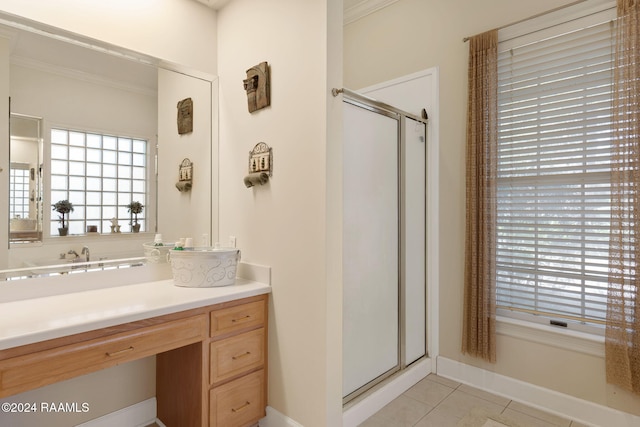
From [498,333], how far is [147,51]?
9.27 feet

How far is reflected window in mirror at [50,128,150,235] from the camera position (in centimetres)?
181

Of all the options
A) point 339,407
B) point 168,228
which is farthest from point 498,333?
point 168,228

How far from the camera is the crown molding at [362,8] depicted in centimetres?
300

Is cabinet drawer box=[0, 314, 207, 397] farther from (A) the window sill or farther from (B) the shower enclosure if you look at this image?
(A) the window sill

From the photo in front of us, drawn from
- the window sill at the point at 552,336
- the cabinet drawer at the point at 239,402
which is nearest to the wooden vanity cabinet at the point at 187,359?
the cabinet drawer at the point at 239,402

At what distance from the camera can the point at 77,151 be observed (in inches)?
73.0

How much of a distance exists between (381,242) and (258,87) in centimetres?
123

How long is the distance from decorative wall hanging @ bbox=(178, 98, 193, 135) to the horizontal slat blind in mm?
2057

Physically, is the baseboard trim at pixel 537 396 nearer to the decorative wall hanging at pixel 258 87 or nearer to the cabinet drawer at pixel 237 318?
the cabinet drawer at pixel 237 318

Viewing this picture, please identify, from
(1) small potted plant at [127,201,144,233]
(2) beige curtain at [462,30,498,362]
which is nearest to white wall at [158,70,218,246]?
(1) small potted plant at [127,201,144,233]

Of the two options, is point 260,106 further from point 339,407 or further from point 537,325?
point 537,325

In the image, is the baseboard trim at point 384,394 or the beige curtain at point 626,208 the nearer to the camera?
the beige curtain at point 626,208

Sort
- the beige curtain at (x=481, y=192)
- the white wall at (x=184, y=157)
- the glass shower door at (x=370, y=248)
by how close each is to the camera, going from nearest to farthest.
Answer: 1. the glass shower door at (x=370, y=248)
2. the white wall at (x=184, y=157)
3. the beige curtain at (x=481, y=192)

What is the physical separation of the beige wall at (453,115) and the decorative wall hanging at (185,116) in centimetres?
155
